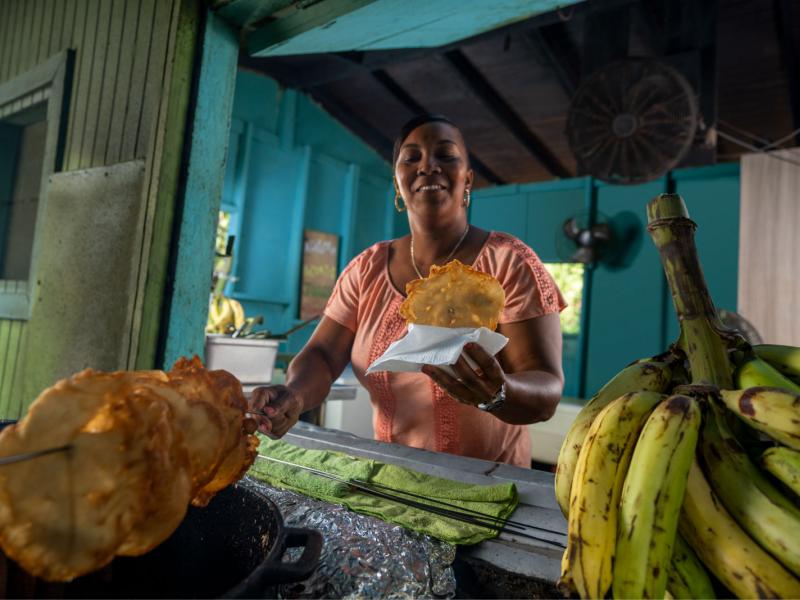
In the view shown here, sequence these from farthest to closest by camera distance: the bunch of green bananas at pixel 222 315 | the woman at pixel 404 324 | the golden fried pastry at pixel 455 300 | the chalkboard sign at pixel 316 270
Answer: the chalkboard sign at pixel 316 270 → the bunch of green bananas at pixel 222 315 → the woman at pixel 404 324 → the golden fried pastry at pixel 455 300

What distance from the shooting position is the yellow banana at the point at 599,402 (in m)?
0.86

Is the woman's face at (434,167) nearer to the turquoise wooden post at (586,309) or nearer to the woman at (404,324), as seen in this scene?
the woman at (404,324)

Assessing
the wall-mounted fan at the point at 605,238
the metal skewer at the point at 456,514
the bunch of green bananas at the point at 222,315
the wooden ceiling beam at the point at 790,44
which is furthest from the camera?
the wall-mounted fan at the point at 605,238

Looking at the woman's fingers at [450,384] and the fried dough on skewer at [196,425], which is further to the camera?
the woman's fingers at [450,384]

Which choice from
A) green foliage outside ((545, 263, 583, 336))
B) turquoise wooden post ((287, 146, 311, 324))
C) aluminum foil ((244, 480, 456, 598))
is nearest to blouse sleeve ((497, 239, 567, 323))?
aluminum foil ((244, 480, 456, 598))

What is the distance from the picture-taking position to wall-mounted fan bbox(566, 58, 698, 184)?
4.54 meters

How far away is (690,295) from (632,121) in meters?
4.62

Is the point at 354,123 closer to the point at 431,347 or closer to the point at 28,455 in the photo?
the point at 431,347

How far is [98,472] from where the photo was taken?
2.16ft

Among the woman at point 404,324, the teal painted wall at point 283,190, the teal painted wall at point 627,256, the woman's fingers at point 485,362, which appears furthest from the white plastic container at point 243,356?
the teal painted wall at point 627,256

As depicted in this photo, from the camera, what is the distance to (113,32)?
2783 mm

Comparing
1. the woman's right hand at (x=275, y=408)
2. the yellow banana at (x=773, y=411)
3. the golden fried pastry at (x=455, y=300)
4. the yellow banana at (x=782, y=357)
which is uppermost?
the golden fried pastry at (x=455, y=300)

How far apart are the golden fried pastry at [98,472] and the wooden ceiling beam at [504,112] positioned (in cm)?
670

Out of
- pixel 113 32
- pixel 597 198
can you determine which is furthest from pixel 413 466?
pixel 597 198
